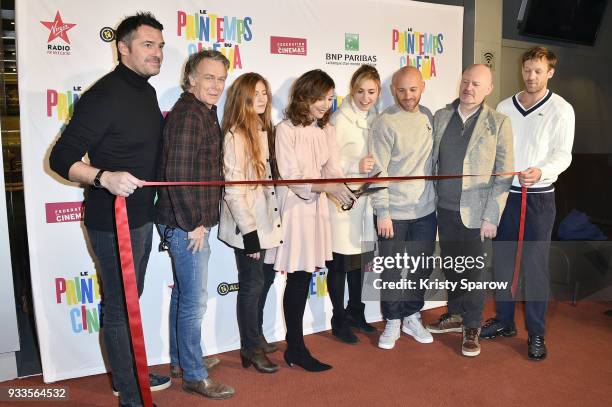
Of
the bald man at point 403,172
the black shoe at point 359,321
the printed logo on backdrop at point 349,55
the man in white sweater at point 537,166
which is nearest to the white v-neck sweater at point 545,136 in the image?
the man in white sweater at point 537,166

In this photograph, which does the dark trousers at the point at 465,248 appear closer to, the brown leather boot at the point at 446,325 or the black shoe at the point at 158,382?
the brown leather boot at the point at 446,325

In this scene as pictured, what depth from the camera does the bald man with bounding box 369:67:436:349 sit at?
10.8 ft

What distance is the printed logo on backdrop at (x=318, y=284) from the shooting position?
3748 millimetres

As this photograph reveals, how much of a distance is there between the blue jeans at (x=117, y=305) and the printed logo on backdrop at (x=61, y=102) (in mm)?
836

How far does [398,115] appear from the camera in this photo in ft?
10.8

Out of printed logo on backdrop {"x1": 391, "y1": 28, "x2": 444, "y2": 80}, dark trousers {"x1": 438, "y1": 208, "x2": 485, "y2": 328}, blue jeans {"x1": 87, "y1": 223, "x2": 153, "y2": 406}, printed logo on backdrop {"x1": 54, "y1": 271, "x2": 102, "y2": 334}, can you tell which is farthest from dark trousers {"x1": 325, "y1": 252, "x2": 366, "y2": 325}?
printed logo on backdrop {"x1": 391, "y1": 28, "x2": 444, "y2": 80}

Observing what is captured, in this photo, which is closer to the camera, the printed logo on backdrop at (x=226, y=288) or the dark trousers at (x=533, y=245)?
the dark trousers at (x=533, y=245)

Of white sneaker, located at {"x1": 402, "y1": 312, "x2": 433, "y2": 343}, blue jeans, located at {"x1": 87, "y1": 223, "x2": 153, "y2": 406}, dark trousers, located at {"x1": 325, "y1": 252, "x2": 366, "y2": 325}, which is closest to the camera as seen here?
blue jeans, located at {"x1": 87, "y1": 223, "x2": 153, "y2": 406}

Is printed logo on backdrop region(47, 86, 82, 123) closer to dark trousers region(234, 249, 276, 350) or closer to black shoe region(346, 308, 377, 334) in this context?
dark trousers region(234, 249, 276, 350)

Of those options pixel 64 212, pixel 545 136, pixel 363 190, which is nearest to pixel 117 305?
pixel 64 212

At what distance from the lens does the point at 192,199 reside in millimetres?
2551

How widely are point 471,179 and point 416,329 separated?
1.05m

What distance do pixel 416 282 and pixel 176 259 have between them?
1654mm

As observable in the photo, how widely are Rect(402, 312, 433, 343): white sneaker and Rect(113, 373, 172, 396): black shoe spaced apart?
1.57 m
